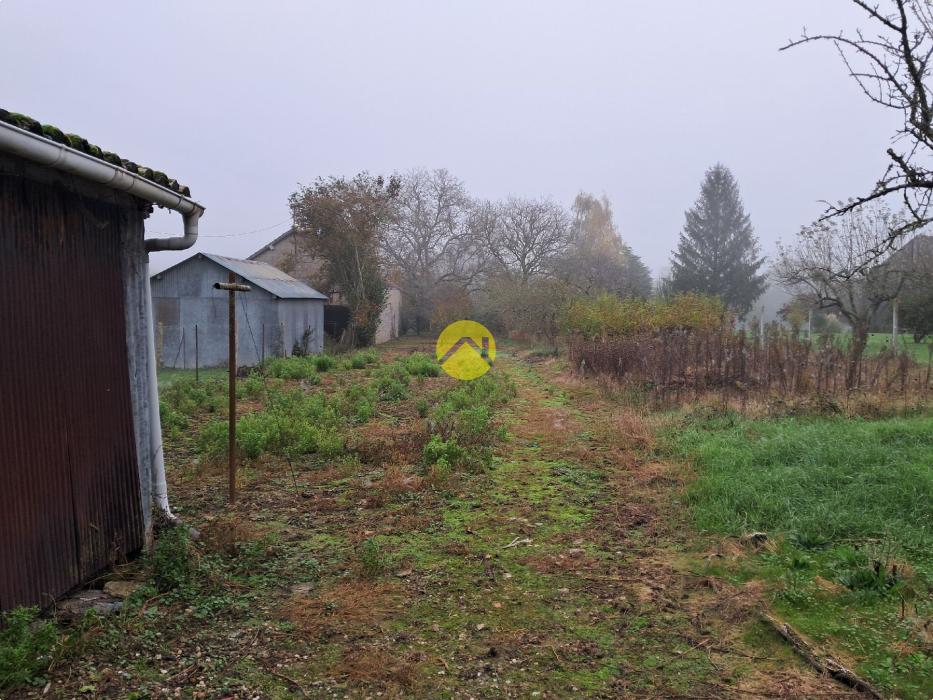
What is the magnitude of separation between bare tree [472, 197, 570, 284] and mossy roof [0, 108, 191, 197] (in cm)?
3175

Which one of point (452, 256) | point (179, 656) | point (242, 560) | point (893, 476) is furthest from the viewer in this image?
point (452, 256)

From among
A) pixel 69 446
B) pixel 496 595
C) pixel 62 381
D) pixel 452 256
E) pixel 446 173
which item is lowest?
pixel 496 595

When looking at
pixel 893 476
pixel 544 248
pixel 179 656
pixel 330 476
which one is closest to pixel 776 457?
pixel 893 476

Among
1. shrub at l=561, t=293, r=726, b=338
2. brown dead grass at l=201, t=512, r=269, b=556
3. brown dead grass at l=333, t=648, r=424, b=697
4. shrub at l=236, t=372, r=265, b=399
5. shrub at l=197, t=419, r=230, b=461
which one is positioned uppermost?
shrub at l=561, t=293, r=726, b=338

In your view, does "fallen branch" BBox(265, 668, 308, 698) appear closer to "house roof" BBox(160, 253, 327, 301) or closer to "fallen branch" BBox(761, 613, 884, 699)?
"fallen branch" BBox(761, 613, 884, 699)

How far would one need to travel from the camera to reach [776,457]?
636 cm

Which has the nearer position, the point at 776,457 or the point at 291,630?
the point at 291,630

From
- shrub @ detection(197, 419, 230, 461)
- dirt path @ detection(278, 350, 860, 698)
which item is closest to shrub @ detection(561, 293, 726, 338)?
shrub @ detection(197, 419, 230, 461)

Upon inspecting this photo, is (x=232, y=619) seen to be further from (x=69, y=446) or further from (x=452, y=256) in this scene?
(x=452, y=256)

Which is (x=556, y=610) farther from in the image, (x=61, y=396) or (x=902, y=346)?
(x=902, y=346)

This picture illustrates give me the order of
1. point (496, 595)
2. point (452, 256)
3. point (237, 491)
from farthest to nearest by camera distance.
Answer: point (452, 256)
point (237, 491)
point (496, 595)

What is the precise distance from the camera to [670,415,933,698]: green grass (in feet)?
11.1

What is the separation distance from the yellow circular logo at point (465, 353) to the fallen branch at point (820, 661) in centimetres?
1104

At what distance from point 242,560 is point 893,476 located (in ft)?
17.2
